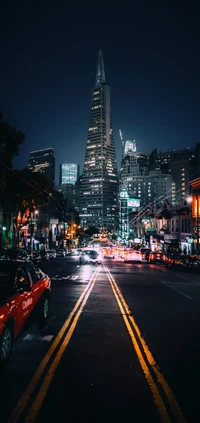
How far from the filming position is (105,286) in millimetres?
20312

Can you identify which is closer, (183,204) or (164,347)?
(164,347)

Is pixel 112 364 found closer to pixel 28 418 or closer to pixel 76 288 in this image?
pixel 28 418

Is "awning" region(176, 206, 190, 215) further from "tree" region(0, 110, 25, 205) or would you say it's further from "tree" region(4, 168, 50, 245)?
"tree" region(0, 110, 25, 205)

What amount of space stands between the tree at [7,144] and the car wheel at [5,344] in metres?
28.3

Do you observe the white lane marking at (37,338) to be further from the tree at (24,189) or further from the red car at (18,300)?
the tree at (24,189)

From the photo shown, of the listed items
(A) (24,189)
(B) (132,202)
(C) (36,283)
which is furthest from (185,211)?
(B) (132,202)

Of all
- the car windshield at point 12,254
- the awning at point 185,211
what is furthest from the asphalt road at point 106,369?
the awning at point 185,211

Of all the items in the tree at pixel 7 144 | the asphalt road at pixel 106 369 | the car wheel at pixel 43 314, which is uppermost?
the tree at pixel 7 144

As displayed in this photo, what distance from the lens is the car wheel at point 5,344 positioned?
664 cm

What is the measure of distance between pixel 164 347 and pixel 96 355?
65.1 inches

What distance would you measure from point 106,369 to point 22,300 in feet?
7.53

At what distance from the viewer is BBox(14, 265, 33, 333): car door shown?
7621 millimetres

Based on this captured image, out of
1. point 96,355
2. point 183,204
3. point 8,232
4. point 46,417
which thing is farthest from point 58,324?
point 183,204

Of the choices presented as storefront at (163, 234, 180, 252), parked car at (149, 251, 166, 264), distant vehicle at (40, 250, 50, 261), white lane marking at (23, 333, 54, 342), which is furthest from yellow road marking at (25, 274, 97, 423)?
storefront at (163, 234, 180, 252)
